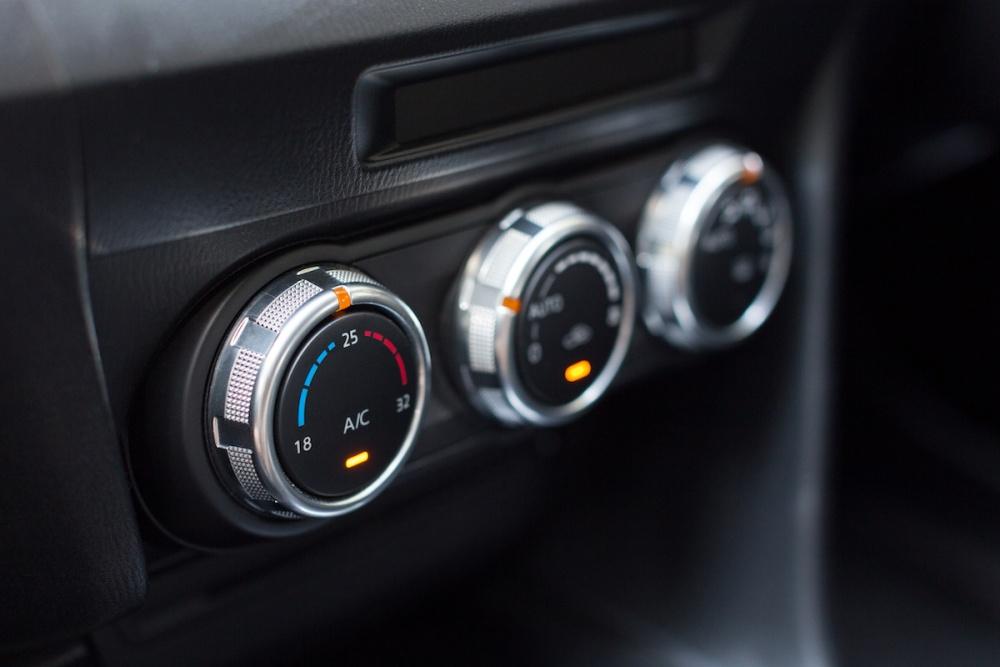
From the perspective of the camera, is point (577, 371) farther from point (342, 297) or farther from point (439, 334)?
point (342, 297)

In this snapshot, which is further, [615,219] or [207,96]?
[615,219]

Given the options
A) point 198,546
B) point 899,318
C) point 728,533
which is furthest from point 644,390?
point 198,546

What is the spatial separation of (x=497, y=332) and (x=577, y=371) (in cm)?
8

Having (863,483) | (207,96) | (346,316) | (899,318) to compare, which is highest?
(207,96)

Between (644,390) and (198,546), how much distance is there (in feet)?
1.56

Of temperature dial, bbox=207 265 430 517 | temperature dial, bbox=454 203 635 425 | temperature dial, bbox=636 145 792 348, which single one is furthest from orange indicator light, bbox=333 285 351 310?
temperature dial, bbox=636 145 792 348

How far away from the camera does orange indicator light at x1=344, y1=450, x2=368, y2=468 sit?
556 millimetres

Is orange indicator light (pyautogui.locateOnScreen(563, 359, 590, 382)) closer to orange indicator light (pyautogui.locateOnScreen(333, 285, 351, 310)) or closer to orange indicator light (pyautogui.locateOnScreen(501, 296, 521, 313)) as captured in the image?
orange indicator light (pyautogui.locateOnScreen(501, 296, 521, 313))

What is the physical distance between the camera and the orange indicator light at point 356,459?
556mm

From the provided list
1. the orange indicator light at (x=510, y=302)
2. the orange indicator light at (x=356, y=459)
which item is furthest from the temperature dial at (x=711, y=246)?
the orange indicator light at (x=356, y=459)

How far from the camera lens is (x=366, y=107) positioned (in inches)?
22.0

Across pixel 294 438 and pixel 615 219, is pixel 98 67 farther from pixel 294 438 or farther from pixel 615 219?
pixel 615 219

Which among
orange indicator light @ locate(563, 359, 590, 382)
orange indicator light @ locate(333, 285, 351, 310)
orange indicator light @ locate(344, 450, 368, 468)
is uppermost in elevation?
orange indicator light @ locate(333, 285, 351, 310)

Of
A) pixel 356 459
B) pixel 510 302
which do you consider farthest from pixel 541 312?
pixel 356 459
